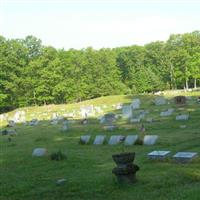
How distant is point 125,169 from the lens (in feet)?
45.7

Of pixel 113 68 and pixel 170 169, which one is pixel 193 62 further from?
pixel 170 169

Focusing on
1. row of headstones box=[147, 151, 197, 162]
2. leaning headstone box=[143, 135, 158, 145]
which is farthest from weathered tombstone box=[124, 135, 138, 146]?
row of headstones box=[147, 151, 197, 162]

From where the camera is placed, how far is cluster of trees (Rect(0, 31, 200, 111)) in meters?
73.5

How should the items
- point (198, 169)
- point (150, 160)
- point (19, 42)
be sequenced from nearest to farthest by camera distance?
point (198, 169) < point (150, 160) < point (19, 42)

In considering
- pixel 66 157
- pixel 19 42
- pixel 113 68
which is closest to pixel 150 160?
pixel 66 157

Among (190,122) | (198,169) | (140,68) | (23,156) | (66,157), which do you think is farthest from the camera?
(140,68)

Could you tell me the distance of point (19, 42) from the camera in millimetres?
77062

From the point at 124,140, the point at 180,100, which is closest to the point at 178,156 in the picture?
the point at 124,140

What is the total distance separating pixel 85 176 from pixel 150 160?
308 centimetres

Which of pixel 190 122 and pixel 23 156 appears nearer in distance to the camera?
pixel 23 156

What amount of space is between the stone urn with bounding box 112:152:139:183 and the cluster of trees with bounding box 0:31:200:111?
58.6 m

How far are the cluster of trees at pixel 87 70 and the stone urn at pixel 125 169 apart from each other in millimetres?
58568

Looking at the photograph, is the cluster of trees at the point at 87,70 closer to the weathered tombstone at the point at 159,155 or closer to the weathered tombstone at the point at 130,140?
the weathered tombstone at the point at 130,140

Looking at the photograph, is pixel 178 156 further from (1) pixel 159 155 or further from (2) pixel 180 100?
(2) pixel 180 100
